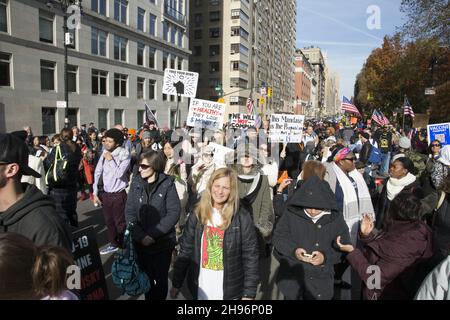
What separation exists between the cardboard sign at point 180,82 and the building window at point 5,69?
16.2 metres

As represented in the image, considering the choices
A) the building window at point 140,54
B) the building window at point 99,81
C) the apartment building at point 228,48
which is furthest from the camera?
the apartment building at point 228,48

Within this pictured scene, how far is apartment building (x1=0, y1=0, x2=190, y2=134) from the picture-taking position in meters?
21.0

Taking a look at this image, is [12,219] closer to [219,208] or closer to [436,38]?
[219,208]

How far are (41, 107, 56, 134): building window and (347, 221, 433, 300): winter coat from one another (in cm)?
2443

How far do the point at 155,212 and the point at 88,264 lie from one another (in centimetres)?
92

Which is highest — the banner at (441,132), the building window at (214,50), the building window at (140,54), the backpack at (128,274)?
the building window at (214,50)

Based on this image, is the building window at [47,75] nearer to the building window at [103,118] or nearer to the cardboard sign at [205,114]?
the building window at [103,118]

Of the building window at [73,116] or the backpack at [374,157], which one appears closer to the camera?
the backpack at [374,157]

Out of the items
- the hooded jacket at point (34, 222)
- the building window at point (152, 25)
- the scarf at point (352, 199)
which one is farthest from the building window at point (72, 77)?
the hooded jacket at point (34, 222)

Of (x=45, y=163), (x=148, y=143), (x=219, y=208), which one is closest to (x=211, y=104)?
(x=148, y=143)

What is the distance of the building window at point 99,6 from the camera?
2731cm

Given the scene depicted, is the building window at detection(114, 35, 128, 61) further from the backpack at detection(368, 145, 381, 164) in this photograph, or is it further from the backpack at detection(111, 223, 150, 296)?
the backpack at detection(111, 223, 150, 296)

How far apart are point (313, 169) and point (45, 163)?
4394 millimetres
